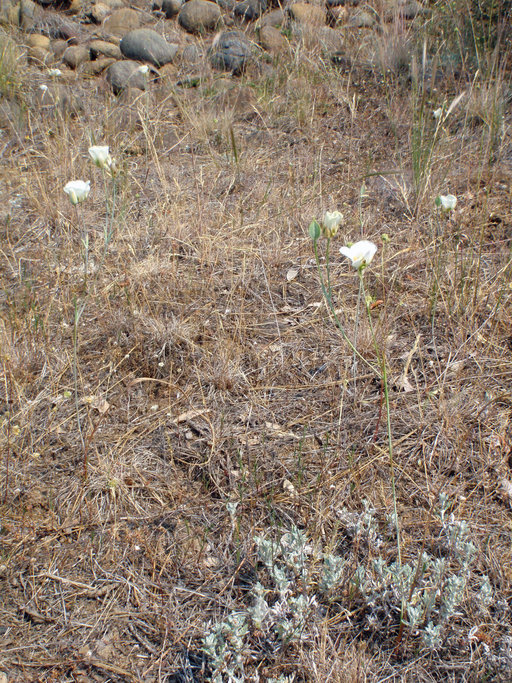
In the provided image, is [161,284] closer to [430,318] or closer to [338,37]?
[430,318]

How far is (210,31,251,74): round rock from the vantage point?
4660 mm

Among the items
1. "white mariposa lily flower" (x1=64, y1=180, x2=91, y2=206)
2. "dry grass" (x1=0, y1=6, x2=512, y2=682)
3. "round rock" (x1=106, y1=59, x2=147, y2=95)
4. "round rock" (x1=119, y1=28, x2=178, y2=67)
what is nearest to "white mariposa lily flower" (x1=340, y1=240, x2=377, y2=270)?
"dry grass" (x1=0, y1=6, x2=512, y2=682)

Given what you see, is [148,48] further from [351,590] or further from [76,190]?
[351,590]

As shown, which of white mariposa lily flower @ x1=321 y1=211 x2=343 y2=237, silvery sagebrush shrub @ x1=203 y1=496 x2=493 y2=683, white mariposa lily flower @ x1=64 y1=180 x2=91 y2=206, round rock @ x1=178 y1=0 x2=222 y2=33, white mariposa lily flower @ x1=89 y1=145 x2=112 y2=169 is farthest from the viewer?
round rock @ x1=178 y1=0 x2=222 y2=33

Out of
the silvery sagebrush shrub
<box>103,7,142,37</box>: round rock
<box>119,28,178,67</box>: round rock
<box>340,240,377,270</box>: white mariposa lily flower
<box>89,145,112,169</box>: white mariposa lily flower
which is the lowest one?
the silvery sagebrush shrub

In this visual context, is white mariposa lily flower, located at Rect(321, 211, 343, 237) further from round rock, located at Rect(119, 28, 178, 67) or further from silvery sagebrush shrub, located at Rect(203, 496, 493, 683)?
round rock, located at Rect(119, 28, 178, 67)

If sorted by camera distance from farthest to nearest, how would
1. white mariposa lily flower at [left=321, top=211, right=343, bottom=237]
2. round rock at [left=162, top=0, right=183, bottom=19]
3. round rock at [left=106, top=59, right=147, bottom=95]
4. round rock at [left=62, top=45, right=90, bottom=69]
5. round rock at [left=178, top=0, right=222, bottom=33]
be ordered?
round rock at [left=162, top=0, right=183, bottom=19], round rock at [left=178, top=0, right=222, bottom=33], round rock at [left=62, top=45, right=90, bottom=69], round rock at [left=106, top=59, right=147, bottom=95], white mariposa lily flower at [left=321, top=211, right=343, bottom=237]

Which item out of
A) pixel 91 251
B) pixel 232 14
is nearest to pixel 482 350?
pixel 91 251

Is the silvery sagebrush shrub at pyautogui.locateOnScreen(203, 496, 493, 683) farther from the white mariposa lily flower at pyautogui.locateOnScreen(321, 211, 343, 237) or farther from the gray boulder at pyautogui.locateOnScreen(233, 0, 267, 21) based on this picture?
the gray boulder at pyautogui.locateOnScreen(233, 0, 267, 21)

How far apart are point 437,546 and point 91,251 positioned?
2209mm

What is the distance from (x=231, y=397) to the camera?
2.10 m

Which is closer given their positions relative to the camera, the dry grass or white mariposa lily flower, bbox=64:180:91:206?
the dry grass

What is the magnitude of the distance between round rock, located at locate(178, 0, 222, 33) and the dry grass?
270 centimetres

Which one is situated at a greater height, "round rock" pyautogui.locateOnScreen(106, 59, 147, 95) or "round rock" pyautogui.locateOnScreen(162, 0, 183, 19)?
"round rock" pyautogui.locateOnScreen(162, 0, 183, 19)
